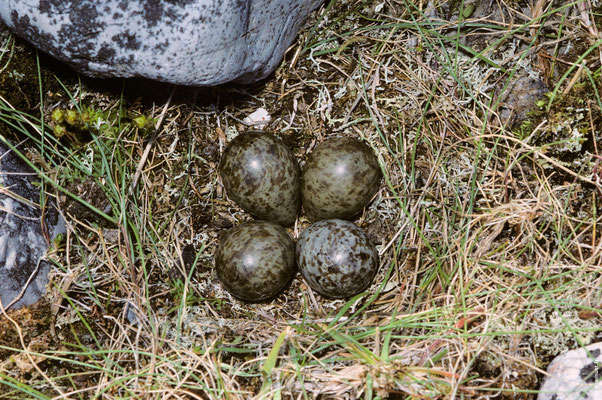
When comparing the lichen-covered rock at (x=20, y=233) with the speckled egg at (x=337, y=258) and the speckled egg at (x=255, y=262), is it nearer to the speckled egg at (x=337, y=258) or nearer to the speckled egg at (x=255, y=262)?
the speckled egg at (x=255, y=262)

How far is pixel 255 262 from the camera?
242 cm

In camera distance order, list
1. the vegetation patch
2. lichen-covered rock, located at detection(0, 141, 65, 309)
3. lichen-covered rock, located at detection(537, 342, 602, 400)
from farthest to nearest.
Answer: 1. lichen-covered rock, located at detection(0, 141, 65, 309)
2. the vegetation patch
3. lichen-covered rock, located at detection(537, 342, 602, 400)

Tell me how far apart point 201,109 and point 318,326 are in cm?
140

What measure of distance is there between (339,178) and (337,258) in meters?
0.41

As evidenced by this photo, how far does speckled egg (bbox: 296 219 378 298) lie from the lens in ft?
7.95

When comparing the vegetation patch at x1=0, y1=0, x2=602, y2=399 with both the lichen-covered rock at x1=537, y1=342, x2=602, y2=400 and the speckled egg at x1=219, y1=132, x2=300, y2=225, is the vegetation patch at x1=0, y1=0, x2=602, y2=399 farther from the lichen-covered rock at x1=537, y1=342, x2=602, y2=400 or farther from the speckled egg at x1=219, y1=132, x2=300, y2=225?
the speckled egg at x1=219, y1=132, x2=300, y2=225

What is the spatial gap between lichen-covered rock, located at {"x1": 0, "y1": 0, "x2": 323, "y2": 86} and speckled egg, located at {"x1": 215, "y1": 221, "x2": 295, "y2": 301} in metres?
0.82

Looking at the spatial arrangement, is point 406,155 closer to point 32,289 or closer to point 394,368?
point 394,368

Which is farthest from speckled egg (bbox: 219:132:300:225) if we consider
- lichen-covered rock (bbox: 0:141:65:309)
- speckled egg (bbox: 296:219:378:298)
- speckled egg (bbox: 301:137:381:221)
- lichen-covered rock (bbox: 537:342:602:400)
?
lichen-covered rock (bbox: 537:342:602:400)

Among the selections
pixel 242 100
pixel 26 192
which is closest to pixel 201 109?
pixel 242 100

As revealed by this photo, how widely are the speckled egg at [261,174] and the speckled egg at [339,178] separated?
11cm

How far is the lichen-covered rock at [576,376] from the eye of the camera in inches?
85.4

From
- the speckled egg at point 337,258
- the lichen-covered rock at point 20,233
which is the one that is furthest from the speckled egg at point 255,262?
the lichen-covered rock at point 20,233

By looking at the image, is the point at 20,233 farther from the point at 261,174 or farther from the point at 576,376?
the point at 576,376
